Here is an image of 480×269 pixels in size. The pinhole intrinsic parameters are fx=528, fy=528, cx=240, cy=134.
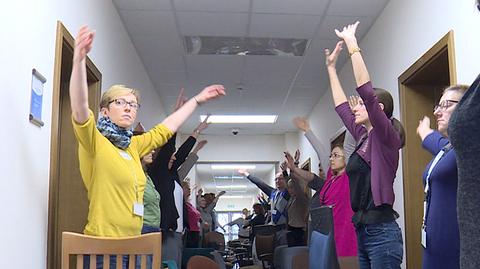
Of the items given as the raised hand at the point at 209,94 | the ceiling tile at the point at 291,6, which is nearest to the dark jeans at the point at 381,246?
the raised hand at the point at 209,94

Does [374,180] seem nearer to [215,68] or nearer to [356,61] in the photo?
[356,61]

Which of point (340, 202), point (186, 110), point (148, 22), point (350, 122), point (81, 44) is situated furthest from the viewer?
point (148, 22)

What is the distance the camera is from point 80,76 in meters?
1.90

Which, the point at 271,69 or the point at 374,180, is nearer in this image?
the point at 374,180

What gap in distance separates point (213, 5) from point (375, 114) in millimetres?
2326

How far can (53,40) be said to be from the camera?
265 centimetres

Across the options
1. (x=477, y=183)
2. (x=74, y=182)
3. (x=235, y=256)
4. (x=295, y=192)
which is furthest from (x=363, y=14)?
(x=235, y=256)

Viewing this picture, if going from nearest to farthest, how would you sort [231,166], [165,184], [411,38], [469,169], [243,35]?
[469,169]
[165,184]
[411,38]
[243,35]
[231,166]

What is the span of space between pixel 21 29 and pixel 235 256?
22.7ft

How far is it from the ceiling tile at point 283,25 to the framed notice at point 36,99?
2363mm

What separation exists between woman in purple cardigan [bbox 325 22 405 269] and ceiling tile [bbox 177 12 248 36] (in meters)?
2.07

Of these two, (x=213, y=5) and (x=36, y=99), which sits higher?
(x=213, y=5)

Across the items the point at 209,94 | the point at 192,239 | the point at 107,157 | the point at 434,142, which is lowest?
the point at 192,239

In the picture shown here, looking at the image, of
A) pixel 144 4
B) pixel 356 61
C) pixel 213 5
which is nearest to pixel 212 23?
pixel 213 5
